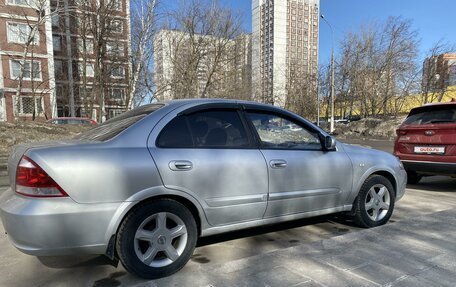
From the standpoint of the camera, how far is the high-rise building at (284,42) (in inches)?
1842

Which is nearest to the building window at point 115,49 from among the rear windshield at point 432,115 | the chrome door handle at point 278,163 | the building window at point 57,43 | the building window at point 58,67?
the building window at point 58,67

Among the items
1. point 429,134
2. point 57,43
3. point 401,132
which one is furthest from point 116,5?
point 429,134

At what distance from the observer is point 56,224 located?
8.18 feet

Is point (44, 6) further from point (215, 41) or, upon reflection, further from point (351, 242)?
point (351, 242)

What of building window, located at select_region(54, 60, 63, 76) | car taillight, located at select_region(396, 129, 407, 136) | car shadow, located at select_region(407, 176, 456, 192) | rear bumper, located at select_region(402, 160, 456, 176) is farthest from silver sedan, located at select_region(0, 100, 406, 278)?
building window, located at select_region(54, 60, 63, 76)

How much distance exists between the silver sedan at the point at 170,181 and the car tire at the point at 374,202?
0.77 ft

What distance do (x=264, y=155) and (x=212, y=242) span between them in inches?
48.4

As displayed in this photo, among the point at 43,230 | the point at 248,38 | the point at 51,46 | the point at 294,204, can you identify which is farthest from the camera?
the point at 51,46

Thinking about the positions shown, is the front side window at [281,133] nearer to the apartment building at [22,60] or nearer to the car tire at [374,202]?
the car tire at [374,202]

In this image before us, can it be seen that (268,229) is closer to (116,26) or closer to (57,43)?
(116,26)

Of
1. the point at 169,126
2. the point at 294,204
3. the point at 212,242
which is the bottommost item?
the point at 212,242

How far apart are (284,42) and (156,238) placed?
48777mm

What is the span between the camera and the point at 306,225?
4484 mm

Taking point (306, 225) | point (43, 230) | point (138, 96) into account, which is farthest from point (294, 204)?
point (138, 96)
